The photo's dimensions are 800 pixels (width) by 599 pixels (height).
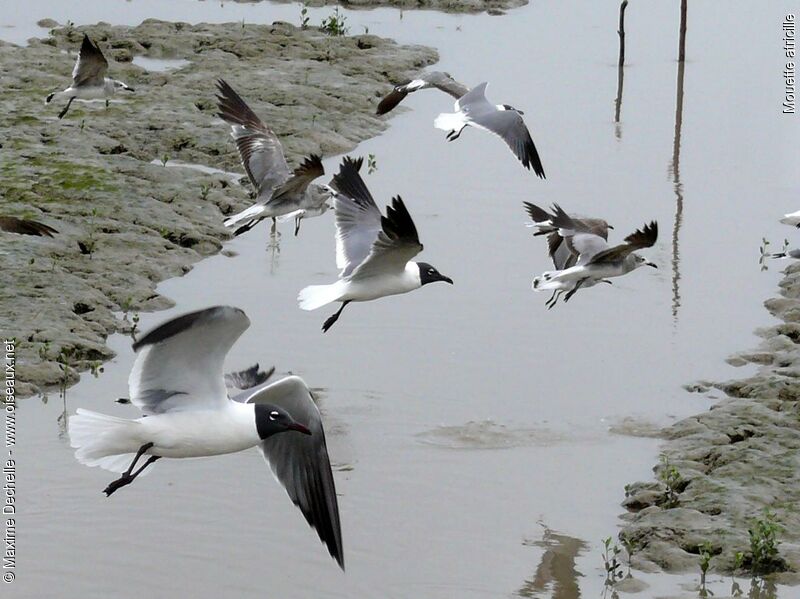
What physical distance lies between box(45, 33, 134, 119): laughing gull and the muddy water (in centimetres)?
246

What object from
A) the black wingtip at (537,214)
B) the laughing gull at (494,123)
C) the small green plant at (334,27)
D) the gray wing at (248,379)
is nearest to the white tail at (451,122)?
the laughing gull at (494,123)

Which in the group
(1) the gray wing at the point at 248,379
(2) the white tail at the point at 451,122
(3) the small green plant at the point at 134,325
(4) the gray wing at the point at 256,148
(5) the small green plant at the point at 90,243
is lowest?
(3) the small green plant at the point at 134,325

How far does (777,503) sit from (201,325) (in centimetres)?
383

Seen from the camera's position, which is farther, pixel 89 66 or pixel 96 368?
pixel 89 66

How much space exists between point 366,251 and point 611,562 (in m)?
2.74

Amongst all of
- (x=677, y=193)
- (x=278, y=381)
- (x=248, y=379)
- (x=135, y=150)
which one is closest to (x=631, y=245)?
(x=248, y=379)

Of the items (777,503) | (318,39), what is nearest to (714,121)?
(318,39)

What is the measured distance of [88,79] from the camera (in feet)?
49.9

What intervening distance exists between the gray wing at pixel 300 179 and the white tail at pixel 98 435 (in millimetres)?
4491

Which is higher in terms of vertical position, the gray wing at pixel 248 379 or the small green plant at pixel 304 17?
the small green plant at pixel 304 17

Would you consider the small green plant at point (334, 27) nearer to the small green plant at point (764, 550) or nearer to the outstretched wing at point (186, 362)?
the small green plant at point (764, 550)

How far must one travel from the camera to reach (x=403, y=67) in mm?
19719

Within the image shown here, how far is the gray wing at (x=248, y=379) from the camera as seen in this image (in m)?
7.51

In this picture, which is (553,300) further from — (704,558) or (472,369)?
(704,558)
